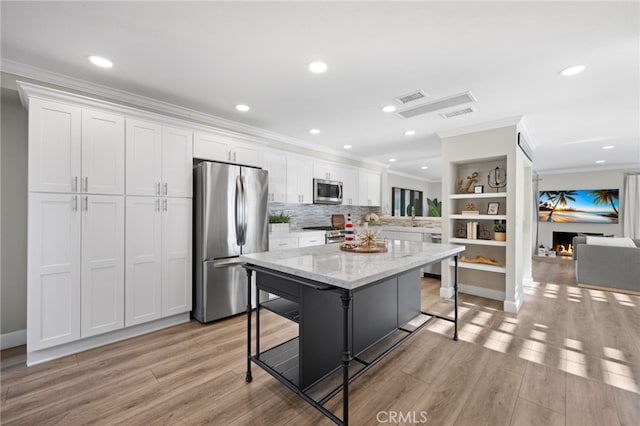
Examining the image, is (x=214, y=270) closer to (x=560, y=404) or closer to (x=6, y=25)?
(x=6, y=25)

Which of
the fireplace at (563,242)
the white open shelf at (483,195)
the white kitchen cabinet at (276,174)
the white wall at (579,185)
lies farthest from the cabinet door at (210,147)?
the fireplace at (563,242)

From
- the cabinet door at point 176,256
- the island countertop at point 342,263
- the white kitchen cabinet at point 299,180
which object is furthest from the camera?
the white kitchen cabinet at point 299,180

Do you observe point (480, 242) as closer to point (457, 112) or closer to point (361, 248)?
point (457, 112)

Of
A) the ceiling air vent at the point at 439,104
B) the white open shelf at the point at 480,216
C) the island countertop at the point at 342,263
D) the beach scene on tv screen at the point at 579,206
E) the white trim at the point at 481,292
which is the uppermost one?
the ceiling air vent at the point at 439,104

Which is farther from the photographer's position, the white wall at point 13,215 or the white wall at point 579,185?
the white wall at point 579,185

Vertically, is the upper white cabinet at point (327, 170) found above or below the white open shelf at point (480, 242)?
above

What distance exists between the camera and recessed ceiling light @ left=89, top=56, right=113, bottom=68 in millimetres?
2203

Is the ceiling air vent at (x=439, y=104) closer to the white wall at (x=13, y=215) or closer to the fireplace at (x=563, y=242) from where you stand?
the white wall at (x=13, y=215)

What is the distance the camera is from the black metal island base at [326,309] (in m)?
1.52

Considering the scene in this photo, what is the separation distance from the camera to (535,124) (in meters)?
3.73

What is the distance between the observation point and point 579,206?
759cm

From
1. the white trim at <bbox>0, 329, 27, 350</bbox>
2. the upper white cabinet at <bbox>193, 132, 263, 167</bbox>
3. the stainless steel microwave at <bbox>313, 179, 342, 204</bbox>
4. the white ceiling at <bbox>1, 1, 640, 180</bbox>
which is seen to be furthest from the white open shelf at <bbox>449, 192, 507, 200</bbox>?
the white trim at <bbox>0, 329, 27, 350</bbox>

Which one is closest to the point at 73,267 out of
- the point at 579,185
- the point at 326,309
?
the point at 326,309

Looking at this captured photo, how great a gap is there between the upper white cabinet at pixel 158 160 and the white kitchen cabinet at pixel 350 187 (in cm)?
324
